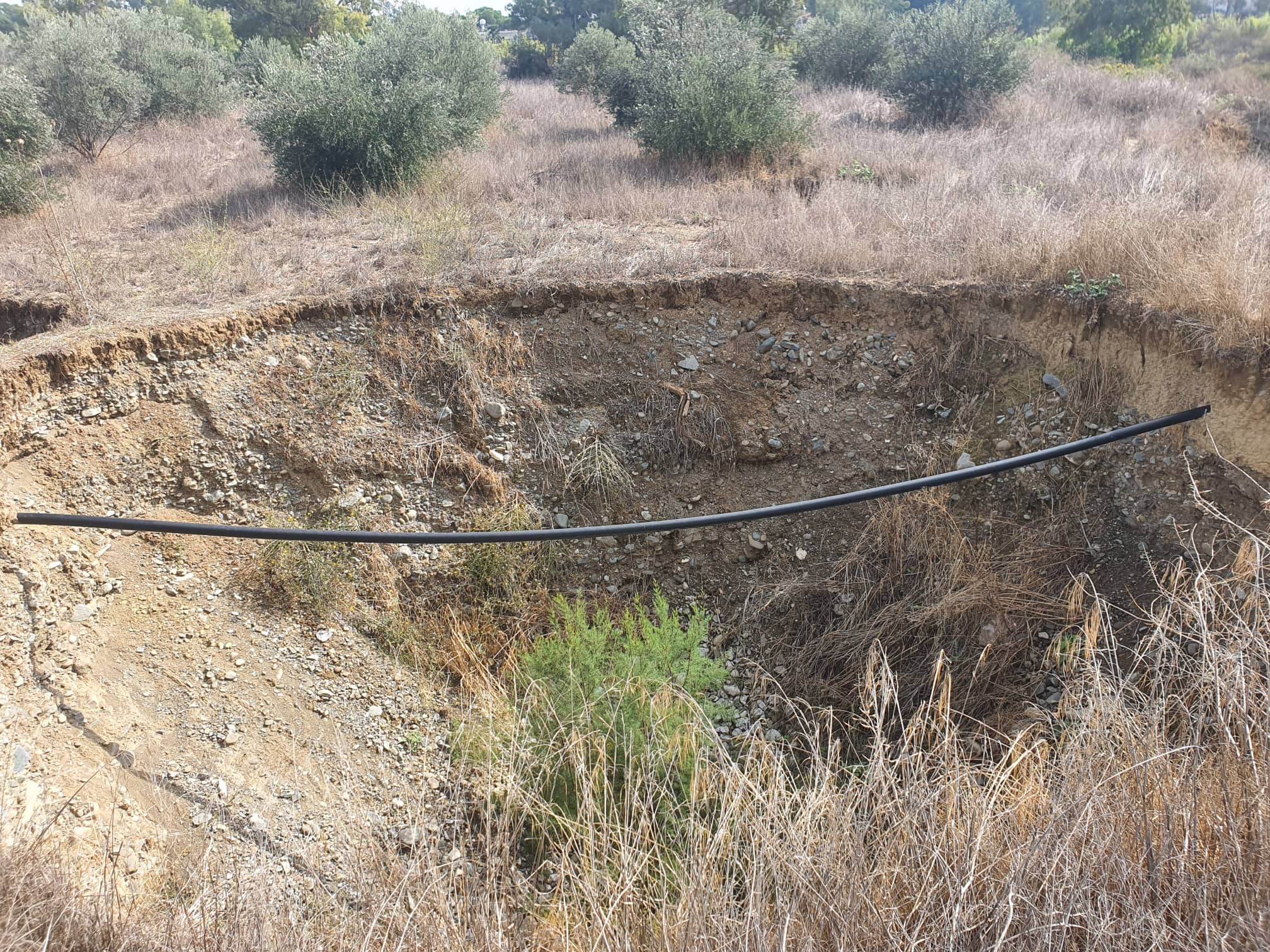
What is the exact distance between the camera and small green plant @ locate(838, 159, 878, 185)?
775cm

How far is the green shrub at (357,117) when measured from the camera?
7789 millimetres

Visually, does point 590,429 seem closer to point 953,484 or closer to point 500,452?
point 500,452

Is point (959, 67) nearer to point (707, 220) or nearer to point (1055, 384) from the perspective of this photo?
point (707, 220)

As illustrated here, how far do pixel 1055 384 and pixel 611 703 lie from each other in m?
3.36

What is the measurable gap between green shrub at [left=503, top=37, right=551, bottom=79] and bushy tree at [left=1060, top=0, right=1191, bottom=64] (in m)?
13.4

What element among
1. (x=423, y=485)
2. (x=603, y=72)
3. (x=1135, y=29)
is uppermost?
(x=603, y=72)

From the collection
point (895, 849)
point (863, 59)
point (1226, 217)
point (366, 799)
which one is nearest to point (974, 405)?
point (1226, 217)

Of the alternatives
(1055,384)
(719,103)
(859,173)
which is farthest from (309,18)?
(1055,384)

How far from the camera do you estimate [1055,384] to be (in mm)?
4695

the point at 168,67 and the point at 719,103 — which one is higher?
the point at 168,67

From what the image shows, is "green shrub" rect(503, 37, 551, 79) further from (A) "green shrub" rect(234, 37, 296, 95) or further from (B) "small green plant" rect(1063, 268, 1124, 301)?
(B) "small green plant" rect(1063, 268, 1124, 301)

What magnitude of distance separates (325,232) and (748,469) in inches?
168

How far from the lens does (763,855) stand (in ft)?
6.68

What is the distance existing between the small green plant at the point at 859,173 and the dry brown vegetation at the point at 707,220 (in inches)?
1.1
